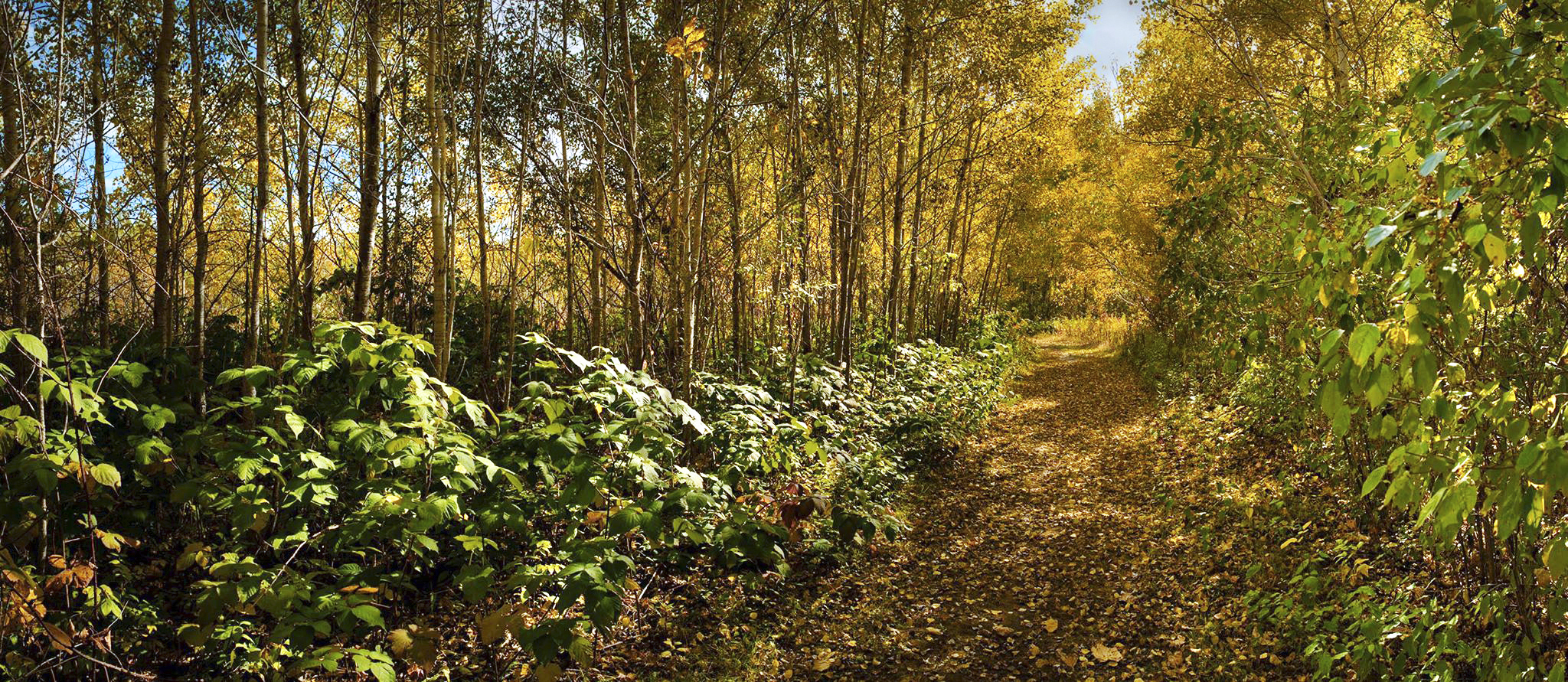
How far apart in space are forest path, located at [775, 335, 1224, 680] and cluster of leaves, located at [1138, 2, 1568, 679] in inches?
29.3

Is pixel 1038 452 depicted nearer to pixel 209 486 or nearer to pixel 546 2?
pixel 546 2

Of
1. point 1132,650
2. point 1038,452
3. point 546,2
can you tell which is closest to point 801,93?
point 546,2

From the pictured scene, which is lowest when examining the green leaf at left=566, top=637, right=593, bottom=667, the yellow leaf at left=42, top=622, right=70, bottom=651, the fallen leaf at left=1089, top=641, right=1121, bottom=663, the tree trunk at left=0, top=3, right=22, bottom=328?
Answer: the fallen leaf at left=1089, top=641, right=1121, bottom=663

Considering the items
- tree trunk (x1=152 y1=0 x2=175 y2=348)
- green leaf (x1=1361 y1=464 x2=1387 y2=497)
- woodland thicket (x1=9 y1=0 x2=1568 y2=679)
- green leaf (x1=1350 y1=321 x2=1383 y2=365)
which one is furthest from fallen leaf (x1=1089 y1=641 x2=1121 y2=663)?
tree trunk (x1=152 y1=0 x2=175 y2=348)

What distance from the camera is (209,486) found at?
272 cm

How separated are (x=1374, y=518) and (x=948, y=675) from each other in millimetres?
2542

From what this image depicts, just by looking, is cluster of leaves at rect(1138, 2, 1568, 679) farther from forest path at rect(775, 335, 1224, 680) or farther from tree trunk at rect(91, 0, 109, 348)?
tree trunk at rect(91, 0, 109, 348)

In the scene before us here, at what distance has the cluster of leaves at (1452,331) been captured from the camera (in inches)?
56.0

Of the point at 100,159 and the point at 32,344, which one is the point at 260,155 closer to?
the point at 32,344

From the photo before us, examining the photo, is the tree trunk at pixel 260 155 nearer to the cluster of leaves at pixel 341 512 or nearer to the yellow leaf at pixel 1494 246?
the cluster of leaves at pixel 341 512

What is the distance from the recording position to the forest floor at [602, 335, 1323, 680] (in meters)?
3.78

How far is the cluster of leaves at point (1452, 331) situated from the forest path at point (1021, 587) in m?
0.75

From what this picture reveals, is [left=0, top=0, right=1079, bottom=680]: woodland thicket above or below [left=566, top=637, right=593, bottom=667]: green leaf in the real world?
above

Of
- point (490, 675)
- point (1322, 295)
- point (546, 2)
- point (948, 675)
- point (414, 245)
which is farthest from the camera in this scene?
point (414, 245)
